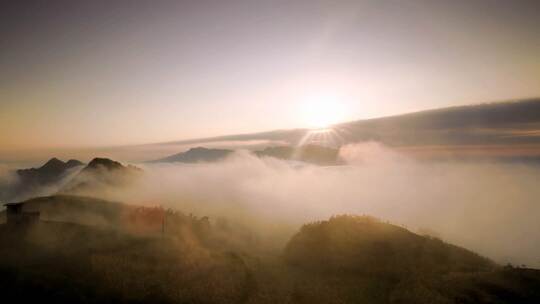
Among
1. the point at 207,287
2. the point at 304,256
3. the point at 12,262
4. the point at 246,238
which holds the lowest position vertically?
the point at 246,238

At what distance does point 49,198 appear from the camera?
102m

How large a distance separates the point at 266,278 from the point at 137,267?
1812cm

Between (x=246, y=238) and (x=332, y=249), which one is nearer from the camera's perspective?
(x=332, y=249)

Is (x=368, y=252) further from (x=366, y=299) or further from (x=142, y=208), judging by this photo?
(x=142, y=208)

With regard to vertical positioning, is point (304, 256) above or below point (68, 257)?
below

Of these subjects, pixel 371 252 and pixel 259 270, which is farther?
pixel 371 252

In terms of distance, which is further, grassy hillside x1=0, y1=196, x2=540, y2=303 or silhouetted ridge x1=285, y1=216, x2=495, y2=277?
silhouetted ridge x1=285, y1=216, x2=495, y2=277

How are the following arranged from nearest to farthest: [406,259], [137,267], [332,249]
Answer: [137,267] → [406,259] → [332,249]

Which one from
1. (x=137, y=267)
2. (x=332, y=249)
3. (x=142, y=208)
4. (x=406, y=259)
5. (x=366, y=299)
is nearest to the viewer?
(x=366, y=299)

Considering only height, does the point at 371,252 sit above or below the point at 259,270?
below

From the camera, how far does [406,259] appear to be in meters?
59.4

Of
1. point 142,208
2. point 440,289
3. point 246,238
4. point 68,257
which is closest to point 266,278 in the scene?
point 440,289

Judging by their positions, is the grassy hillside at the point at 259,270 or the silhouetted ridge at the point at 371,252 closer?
the grassy hillside at the point at 259,270

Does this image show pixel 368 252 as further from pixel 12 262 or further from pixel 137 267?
pixel 12 262
